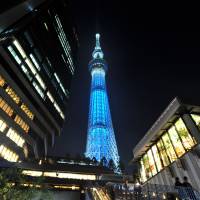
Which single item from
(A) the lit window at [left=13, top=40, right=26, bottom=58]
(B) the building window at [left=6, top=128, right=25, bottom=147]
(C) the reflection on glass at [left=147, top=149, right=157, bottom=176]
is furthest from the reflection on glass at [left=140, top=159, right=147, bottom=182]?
(A) the lit window at [left=13, top=40, right=26, bottom=58]

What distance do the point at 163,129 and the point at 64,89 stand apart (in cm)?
5237

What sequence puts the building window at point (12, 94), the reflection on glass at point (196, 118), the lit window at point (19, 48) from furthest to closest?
the lit window at point (19, 48)
the building window at point (12, 94)
the reflection on glass at point (196, 118)

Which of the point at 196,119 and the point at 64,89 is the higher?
the point at 64,89

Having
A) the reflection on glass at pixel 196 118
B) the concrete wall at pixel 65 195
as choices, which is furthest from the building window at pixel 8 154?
the reflection on glass at pixel 196 118

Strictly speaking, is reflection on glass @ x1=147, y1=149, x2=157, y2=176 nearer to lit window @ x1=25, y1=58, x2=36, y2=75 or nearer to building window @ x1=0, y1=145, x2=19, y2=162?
building window @ x1=0, y1=145, x2=19, y2=162

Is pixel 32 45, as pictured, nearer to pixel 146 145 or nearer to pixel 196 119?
pixel 146 145

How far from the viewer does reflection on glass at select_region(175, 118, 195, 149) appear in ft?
57.2

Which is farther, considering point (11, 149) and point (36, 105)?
point (36, 105)

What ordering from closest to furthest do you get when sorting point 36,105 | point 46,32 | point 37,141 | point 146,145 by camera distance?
1. point 146,145
2. point 36,105
3. point 37,141
4. point 46,32

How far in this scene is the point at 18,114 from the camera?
4566 centimetres

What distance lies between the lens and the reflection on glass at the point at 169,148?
1940 cm

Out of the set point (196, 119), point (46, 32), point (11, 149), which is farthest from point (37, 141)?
point (196, 119)

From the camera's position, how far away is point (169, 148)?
20.2 meters

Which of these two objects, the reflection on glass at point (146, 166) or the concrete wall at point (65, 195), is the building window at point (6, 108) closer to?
the concrete wall at point (65, 195)
